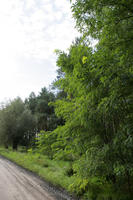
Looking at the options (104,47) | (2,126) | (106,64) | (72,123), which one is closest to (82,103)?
(72,123)

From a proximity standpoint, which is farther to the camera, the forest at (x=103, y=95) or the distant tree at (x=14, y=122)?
the distant tree at (x=14, y=122)

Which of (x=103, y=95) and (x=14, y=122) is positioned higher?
(x=14, y=122)

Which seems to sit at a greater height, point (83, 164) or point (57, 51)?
point (57, 51)

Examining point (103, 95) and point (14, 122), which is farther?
point (14, 122)

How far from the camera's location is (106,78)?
3379mm

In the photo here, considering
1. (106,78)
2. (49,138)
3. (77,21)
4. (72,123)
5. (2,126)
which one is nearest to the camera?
(106,78)

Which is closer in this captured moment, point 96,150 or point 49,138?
point 96,150

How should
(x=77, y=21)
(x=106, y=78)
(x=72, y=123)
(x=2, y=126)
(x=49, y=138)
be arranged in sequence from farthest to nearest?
(x=2, y=126) < (x=49, y=138) < (x=72, y=123) < (x=77, y=21) < (x=106, y=78)

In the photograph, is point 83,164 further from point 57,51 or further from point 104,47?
point 57,51

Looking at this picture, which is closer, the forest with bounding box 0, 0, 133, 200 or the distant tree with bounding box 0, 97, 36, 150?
the forest with bounding box 0, 0, 133, 200

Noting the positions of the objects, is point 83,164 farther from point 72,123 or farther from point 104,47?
point 104,47

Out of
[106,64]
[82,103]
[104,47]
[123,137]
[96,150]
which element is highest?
[104,47]

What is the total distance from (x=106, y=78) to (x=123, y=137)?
1.35 m

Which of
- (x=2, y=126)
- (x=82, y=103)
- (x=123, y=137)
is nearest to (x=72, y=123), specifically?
(x=82, y=103)
